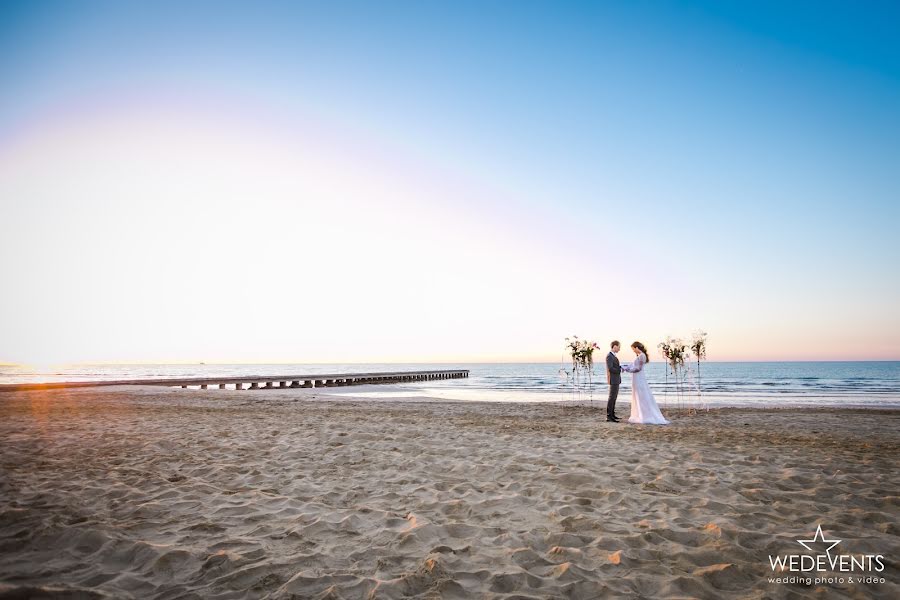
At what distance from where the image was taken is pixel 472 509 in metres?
4.93

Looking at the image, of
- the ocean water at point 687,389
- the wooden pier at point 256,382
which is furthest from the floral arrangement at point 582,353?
the wooden pier at point 256,382

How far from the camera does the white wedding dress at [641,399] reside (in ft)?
41.2

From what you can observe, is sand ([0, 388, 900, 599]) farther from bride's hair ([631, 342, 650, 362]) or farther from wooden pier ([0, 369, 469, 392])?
wooden pier ([0, 369, 469, 392])

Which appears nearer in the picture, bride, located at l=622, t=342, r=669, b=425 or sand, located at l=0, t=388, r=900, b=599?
sand, located at l=0, t=388, r=900, b=599

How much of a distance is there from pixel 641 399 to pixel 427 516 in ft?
32.4

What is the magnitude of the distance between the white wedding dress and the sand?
12.0 feet

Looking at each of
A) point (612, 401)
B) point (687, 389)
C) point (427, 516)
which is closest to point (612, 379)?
point (612, 401)

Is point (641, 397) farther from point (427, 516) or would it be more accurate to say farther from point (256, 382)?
point (256, 382)

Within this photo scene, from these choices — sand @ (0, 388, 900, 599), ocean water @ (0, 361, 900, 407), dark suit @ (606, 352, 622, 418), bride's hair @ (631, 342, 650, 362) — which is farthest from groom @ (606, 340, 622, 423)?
ocean water @ (0, 361, 900, 407)

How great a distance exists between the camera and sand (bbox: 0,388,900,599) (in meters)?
3.34

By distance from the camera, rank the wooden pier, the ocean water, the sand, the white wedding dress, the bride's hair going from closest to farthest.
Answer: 1. the sand
2. the white wedding dress
3. the bride's hair
4. the ocean water
5. the wooden pier

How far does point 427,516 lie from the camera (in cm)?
472

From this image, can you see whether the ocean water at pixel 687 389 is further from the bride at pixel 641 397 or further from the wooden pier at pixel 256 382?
the bride at pixel 641 397

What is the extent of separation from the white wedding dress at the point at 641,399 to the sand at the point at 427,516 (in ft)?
12.0
